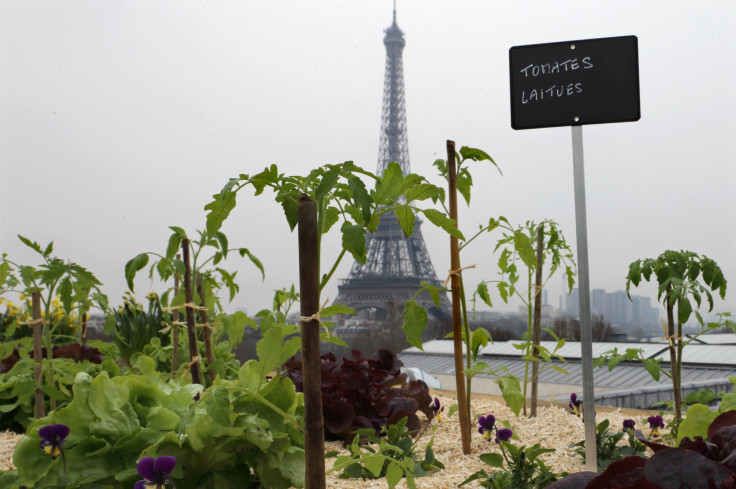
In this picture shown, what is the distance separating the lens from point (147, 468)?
1018mm

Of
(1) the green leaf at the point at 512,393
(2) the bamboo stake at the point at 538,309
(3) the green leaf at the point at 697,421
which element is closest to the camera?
(3) the green leaf at the point at 697,421

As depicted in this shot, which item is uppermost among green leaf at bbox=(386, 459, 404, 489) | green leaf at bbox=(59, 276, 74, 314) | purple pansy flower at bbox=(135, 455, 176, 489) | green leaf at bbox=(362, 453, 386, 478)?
green leaf at bbox=(59, 276, 74, 314)

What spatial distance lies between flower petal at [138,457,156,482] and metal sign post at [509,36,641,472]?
112 cm

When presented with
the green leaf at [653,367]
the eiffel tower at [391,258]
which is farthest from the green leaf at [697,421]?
the eiffel tower at [391,258]

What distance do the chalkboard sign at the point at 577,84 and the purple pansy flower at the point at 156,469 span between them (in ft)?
4.10

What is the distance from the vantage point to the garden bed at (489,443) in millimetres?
1666

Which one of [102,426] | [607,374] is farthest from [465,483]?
[607,374]

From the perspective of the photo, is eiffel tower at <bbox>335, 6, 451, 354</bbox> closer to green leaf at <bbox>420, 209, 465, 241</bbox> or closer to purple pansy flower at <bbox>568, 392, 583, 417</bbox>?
purple pansy flower at <bbox>568, 392, 583, 417</bbox>

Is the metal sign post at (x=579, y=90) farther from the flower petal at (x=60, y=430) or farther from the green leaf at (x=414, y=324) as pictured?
the flower petal at (x=60, y=430)

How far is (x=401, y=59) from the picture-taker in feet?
64.7

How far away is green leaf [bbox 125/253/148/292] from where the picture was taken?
156 cm

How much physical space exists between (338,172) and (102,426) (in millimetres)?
838

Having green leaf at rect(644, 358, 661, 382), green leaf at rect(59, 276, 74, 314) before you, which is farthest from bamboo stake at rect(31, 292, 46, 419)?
green leaf at rect(644, 358, 661, 382)

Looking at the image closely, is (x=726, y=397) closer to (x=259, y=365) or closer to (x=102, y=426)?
(x=259, y=365)
